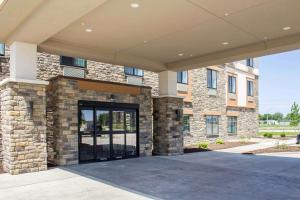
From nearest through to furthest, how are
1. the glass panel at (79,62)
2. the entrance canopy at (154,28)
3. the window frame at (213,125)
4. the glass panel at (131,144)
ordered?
the entrance canopy at (154,28)
the glass panel at (131,144)
the glass panel at (79,62)
the window frame at (213,125)

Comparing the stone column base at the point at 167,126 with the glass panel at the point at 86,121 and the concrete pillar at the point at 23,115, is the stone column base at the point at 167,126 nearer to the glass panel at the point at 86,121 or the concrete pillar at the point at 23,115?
the glass panel at the point at 86,121

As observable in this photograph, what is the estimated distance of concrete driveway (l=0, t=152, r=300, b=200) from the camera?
22.1ft

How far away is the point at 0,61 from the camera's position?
11164 mm

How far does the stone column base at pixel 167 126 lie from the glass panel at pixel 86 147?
4.00 meters

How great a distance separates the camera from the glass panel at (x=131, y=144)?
1312 centimetres

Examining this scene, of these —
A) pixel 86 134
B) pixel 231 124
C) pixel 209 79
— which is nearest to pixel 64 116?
pixel 86 134

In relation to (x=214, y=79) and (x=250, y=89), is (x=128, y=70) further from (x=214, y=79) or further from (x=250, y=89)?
(x=250, y=89)

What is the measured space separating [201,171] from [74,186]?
439 cm

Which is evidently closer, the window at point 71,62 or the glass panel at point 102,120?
the glass panel at point 102,120

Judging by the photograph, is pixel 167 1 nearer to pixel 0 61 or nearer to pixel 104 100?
pixel 104 100

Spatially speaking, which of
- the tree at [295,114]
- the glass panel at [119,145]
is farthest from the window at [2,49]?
the tree at [295,114]

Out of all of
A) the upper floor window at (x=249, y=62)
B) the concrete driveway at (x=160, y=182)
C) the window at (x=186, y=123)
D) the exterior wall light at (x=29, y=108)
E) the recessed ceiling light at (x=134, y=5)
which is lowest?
the concrete driveway at (x=160, y=182)

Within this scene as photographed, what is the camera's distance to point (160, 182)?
802 centimetres

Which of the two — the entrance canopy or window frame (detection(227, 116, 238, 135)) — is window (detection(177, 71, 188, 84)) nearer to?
the entrance canopy
